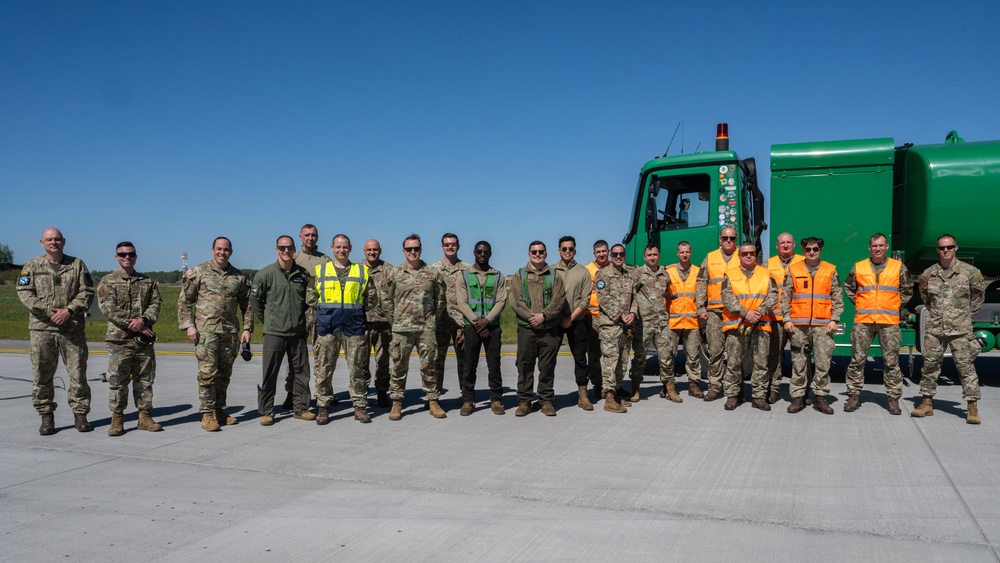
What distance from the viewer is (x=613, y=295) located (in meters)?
7.26

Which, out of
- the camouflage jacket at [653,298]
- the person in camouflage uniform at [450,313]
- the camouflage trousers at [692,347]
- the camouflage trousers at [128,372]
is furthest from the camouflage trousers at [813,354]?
the camouflage trousers at [128,372]

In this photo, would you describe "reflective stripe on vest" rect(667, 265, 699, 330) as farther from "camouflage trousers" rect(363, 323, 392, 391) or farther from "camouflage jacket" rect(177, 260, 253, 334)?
"camouflage jacket" rect(177, 260, 253, 334)

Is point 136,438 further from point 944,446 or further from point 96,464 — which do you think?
point 944,446

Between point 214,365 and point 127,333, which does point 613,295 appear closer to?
point 214,365

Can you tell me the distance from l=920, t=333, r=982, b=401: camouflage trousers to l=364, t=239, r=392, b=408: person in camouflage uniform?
538cm

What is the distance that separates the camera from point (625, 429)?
634 centimetres

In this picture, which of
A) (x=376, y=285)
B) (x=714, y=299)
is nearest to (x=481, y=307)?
(x=376, y=285)

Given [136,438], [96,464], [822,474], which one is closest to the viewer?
[822,474]

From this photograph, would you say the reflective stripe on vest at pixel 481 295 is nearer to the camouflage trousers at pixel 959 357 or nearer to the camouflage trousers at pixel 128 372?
the camouflage trousers at pixel 128 372

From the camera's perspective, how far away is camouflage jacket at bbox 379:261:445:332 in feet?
22.6

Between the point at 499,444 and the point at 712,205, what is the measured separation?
4.85 m

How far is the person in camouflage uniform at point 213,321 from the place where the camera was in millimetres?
6418

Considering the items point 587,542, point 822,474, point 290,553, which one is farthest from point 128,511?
point 822,474

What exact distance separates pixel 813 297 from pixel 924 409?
1.47 meters
